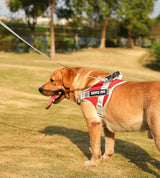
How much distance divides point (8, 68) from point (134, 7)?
122 ft

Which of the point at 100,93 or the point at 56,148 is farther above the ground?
the point at 100,93

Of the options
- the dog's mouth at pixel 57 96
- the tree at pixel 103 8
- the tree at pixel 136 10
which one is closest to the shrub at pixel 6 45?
the tree at pixel 103 8

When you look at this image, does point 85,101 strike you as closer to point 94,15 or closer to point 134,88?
point 134,88

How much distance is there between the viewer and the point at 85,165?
18.2 ft

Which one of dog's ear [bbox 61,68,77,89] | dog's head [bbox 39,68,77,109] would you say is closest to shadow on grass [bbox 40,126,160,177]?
dog's head [bbox 39,68,77,109]

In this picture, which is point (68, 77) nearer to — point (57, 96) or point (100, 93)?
point (57, 96)

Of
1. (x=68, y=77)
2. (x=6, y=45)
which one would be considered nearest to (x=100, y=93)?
(x=68, y=77)

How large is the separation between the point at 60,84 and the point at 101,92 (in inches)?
43.2

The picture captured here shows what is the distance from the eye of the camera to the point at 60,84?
5980mm

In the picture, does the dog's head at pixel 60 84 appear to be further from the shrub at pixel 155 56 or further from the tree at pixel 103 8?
the tree at pixel 103 8

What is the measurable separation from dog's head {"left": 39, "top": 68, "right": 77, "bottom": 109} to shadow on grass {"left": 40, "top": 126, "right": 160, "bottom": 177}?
1.49 metres

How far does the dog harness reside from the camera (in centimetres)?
523

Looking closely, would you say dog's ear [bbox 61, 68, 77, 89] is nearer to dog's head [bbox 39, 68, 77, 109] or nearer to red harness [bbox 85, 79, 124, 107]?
dog's head [bbox 39, 68, 77, 109]

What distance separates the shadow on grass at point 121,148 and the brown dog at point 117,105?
0.65 metres
